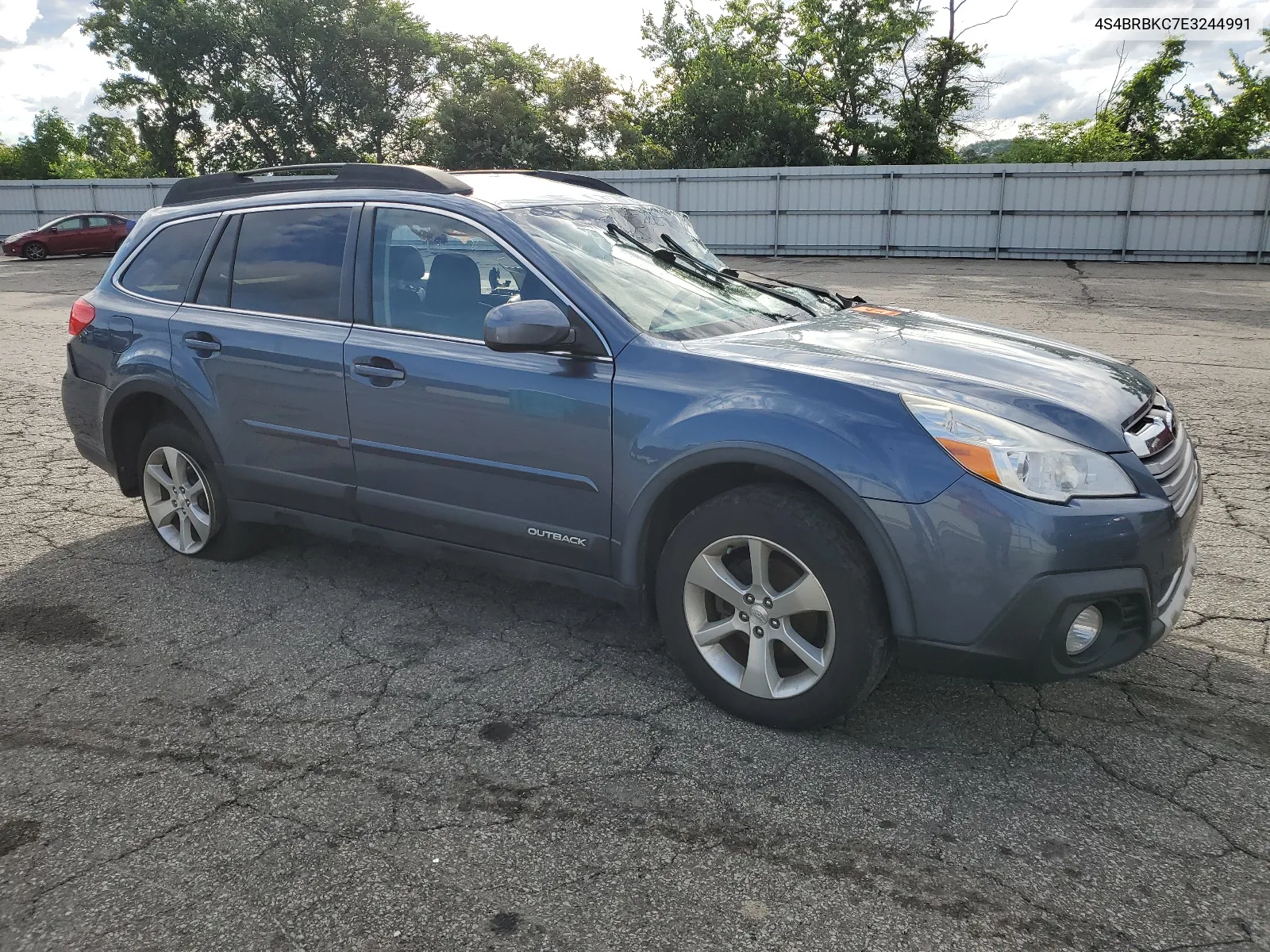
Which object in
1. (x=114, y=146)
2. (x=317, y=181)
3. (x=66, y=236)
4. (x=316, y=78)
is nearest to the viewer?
(x=317, y=181)

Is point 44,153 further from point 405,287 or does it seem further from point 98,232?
point 405,287

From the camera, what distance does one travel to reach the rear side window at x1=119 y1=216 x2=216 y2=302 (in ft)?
14.6

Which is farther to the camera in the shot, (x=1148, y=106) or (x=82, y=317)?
(x=1148, y=106)

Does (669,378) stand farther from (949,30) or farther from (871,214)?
(949,30)

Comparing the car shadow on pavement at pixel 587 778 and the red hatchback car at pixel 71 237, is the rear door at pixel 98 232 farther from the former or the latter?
the car shadow on pavement at pixel 587 778

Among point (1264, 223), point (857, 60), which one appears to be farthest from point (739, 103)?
point (1264, 223)

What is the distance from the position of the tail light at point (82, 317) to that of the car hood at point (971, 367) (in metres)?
3.22

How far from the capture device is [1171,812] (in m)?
2.63

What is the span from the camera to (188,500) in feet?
15.1

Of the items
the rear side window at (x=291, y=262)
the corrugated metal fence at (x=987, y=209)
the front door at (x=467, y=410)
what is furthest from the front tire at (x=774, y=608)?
the corrugated metal fence at (x=987, y=209)

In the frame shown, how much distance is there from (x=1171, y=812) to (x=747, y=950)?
1.28 meters

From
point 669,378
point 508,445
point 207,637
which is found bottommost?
point 207,637

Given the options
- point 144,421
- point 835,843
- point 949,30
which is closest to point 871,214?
point 949,30

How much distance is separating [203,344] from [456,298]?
1353 millimetres
